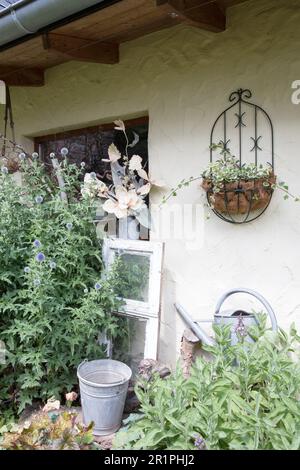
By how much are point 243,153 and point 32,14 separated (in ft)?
4.95

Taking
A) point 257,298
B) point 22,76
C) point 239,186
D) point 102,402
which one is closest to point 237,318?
point 257,298

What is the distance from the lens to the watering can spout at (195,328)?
2.50 m

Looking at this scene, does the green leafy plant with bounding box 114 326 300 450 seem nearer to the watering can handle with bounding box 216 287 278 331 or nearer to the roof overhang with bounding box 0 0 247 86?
the watering can handle with bounding box 216 287 278 331

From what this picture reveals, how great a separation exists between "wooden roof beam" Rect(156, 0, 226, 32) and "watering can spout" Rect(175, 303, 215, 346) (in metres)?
1.86

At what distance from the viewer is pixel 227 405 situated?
1782 millimetres

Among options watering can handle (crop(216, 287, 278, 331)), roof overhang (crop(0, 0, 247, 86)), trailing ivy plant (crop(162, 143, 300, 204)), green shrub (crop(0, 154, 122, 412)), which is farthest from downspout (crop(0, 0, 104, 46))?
→ watering can handle (crop(216, 287, 278, 331))

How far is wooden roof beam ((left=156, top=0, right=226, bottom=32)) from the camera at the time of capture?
2193 mm

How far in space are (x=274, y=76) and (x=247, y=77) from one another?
7.0 inches

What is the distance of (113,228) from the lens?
3.38m
